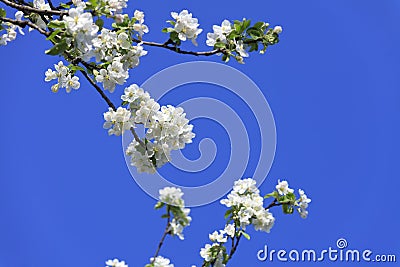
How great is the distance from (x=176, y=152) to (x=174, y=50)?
46 centimetres

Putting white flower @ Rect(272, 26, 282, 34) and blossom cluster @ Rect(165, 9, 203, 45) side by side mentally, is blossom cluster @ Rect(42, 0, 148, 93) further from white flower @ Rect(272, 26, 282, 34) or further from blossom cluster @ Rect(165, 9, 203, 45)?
white flower @ Rect(272, 26, 282, 34)

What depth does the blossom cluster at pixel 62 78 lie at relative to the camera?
273 centimetres

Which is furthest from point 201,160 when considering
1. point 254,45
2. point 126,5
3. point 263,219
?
point 126,5

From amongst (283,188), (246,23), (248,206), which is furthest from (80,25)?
(283,188)

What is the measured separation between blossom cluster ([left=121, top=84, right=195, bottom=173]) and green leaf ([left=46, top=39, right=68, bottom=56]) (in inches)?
14.9

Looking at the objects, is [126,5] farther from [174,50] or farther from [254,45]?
[254,45]

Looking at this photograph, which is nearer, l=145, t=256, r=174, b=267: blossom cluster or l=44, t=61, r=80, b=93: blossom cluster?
l=145, t=256, r=174, b=267: blossom cluster

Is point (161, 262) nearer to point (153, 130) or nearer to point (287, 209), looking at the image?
point (153, 130)

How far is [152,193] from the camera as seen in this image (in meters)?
2.64

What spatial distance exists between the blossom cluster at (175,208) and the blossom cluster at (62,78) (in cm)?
110

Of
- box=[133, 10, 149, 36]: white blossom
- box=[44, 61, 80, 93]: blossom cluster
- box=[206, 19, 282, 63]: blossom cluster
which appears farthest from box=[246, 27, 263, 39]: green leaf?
box=[44, 61, 80, 93]: blossom cluster

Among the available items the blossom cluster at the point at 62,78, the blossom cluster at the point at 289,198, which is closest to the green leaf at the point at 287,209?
the blossom cluster at the point at 289,198

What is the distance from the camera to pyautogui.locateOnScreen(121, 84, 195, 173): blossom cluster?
2422 mm

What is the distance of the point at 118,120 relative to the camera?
7.93 ft
